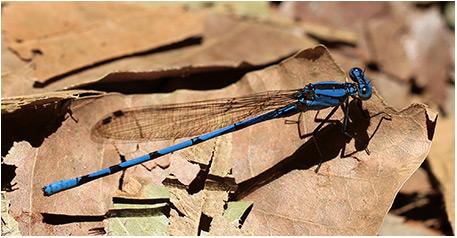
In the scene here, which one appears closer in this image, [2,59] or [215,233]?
[215,233]

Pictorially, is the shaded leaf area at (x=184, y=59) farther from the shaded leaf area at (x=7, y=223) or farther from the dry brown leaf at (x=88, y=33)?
the shaded leaf area at (x=7, y=223)

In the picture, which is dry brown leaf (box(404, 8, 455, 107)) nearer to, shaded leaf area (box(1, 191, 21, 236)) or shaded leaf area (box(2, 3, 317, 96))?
shaded leaf area (box(2, 3, 317, 96))

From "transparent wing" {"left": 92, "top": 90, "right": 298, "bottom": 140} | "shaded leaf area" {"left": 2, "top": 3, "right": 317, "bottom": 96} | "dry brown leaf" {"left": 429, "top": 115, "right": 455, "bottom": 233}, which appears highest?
"shaded leaf area" {"left": 2, "top": 3, "right": 317, "bottom": 96}

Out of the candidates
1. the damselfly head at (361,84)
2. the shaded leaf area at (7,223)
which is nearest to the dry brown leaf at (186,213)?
the shaded leaf area at (7,223)

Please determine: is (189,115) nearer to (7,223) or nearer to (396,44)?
(7,223)

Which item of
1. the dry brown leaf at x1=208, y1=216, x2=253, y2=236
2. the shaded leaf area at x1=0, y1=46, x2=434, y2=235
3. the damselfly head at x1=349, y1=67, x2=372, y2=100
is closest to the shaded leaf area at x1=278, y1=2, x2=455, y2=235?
the damselfly head at x1=349, y1=67, x2=372, y2=100

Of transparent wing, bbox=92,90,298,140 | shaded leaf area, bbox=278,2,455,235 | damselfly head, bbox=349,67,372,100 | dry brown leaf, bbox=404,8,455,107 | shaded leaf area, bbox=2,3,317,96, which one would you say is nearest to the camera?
damselfly head, bbox=349,67,372,100

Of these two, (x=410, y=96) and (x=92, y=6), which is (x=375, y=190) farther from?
(x=92, y=6)

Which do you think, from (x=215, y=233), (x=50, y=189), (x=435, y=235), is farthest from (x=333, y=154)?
(x=50, y=189)
